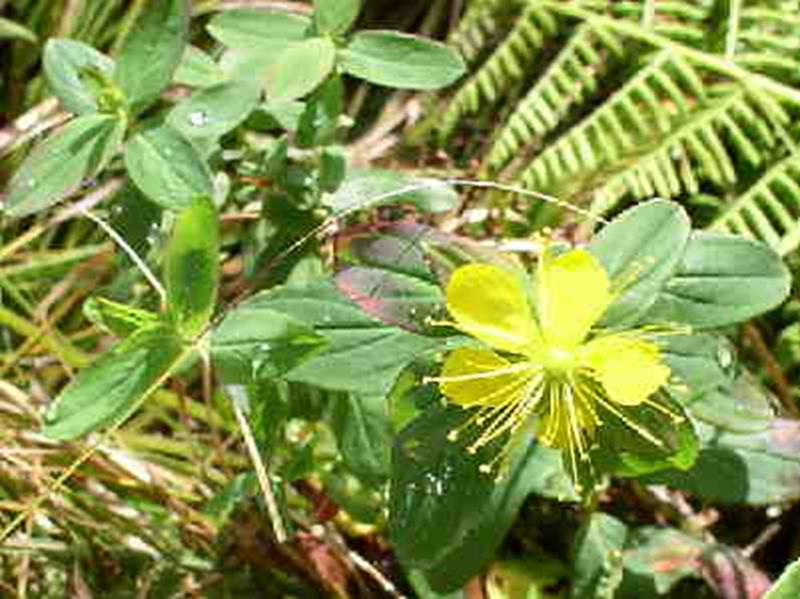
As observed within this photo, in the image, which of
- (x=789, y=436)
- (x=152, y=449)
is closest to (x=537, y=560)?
(x=789, y=436)

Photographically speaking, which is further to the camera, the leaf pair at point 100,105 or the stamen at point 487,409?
the leaf pair at point 100,105

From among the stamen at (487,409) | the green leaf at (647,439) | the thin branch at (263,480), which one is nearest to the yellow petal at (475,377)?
the stamen at (487,409)

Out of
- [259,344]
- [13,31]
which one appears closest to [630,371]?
[259,344]

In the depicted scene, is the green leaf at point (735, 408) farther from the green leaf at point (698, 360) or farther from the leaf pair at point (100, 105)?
the leaf pair at point (100, 105)

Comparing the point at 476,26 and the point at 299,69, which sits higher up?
the point at 299,69

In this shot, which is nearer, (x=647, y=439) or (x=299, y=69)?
(x=647, y=439)

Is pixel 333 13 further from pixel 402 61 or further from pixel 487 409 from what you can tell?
pixel 487 409
